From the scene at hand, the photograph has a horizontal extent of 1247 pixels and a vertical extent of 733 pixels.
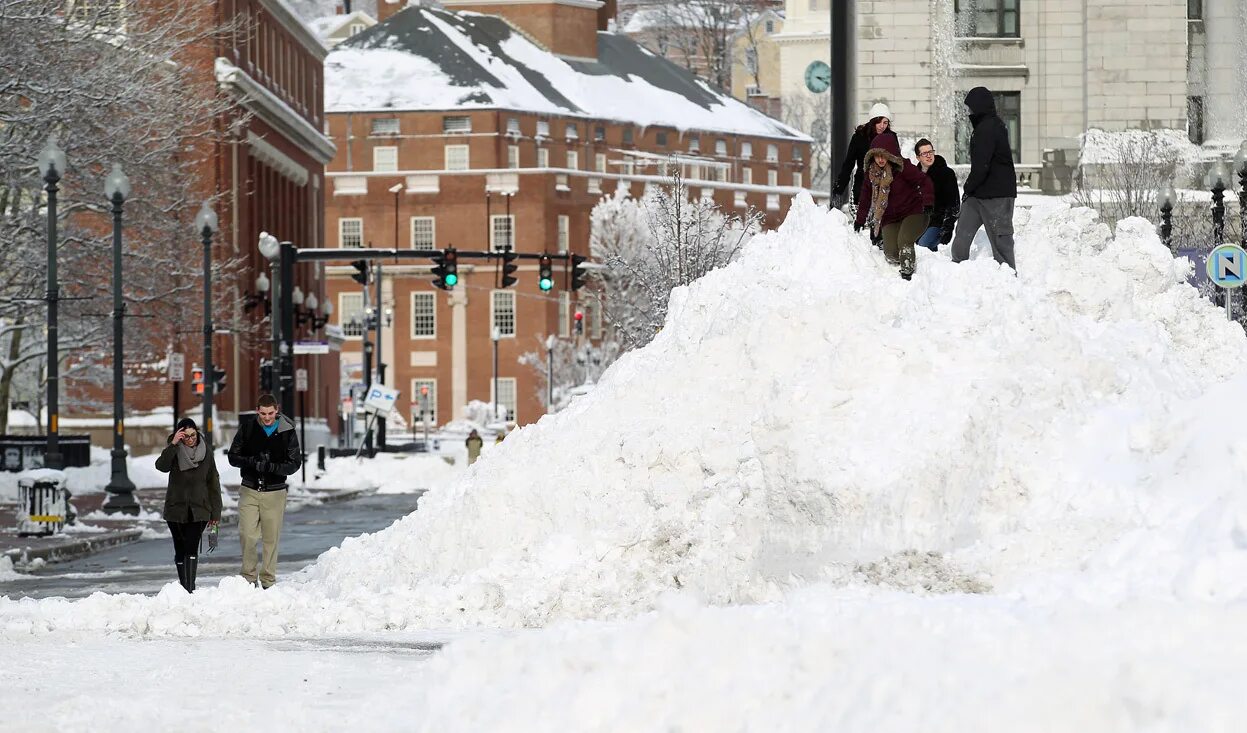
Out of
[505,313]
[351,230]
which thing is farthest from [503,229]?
[351,230]

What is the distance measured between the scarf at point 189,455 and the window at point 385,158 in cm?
10077

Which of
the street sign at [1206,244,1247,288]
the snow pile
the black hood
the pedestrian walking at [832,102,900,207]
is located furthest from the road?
the street sign at [1206,244,1247,288]

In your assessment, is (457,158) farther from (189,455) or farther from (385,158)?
(189,455)

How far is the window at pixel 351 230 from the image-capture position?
384 ft

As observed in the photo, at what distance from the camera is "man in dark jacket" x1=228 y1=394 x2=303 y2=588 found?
17.8 m

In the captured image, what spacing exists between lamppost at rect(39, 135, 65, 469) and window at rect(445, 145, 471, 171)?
85258 millimetres

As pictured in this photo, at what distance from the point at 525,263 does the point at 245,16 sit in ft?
161

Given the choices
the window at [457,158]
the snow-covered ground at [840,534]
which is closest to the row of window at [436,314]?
the window at [457,158]

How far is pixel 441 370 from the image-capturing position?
115 meters

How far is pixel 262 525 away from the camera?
712 inches

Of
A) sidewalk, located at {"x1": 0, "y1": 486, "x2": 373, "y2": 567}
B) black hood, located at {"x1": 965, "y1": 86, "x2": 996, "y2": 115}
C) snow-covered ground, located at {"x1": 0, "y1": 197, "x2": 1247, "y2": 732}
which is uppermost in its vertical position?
black hood, located at {"x1": 965, "y1": 86, "x2": 996, "y2": 115}

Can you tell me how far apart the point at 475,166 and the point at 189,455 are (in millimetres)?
99694

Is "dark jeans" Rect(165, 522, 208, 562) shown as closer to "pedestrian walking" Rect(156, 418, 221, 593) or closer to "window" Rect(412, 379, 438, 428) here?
"pedestrian walking" Rect(156, 418, 221, 593)

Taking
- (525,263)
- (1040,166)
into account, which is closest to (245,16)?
(1040,166)
